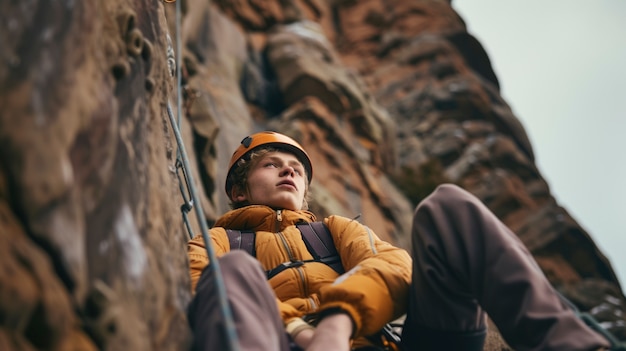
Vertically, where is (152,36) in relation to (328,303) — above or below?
above

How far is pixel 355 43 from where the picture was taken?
21.0 meters

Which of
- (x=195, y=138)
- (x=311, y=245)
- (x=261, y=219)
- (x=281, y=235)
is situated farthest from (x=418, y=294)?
(x=195, y=138)

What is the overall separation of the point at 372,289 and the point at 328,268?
2.54ft

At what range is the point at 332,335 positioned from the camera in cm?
218

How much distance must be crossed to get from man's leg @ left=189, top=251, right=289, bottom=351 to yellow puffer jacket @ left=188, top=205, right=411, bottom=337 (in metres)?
0.25

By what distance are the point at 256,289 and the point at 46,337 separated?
86cm

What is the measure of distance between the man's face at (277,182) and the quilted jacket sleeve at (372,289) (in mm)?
942

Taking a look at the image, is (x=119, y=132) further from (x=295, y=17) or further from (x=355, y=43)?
(x=355, y=43)

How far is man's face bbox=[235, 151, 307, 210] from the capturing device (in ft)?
13.0

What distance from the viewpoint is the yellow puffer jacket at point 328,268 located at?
7.85ft

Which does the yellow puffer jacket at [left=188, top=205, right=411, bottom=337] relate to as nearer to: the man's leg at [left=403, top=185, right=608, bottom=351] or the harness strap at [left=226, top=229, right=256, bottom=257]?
the harness strap at [left=226, top=229, right=256, bottom=257]

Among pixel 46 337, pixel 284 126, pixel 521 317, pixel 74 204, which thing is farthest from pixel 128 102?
pixel 284 126

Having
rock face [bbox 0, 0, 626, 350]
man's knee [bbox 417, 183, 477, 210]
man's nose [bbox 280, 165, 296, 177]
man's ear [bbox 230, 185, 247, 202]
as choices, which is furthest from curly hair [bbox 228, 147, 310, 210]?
man's knee [bbox 417, 183, 477, 210]

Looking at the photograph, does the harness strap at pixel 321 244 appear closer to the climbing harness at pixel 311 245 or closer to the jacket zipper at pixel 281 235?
the climbing harness at pixel 311 245
